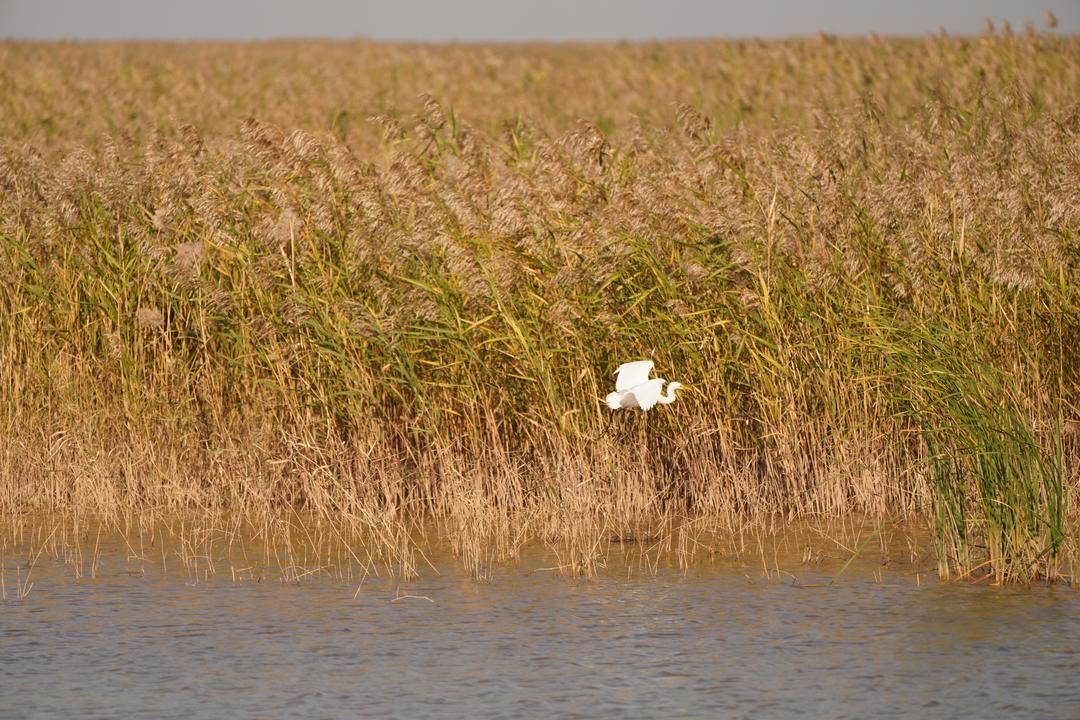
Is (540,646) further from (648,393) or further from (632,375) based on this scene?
(632,375)

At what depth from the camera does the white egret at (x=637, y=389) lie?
7695 mm

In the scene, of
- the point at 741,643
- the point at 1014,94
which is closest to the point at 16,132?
the point at 1014,94

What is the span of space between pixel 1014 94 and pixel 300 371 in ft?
18.1

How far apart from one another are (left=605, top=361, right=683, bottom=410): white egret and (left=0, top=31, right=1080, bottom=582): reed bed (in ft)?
1.95

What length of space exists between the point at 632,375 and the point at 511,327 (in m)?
1.01

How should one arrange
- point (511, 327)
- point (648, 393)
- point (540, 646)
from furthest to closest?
1. point (511, 327)
2. point (648, 393)
3. point (540, 646)

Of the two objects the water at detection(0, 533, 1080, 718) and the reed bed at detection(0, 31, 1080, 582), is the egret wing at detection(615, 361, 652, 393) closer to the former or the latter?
the reed bed at detection(0, 31, 1080, 582)

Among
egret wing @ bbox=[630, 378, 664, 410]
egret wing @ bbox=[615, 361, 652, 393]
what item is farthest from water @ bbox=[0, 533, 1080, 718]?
egret wing @ bbox=[615, 361, 652, 393]

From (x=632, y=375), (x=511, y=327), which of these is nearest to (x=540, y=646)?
(x=632, y=375)

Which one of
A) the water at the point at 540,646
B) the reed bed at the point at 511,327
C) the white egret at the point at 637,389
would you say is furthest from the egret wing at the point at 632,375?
the water at the point at 540,646

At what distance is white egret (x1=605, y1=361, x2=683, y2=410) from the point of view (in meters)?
7.70

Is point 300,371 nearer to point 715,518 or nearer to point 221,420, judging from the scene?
point 221,420

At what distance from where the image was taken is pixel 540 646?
5875 mm

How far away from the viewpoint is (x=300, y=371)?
897 cm
